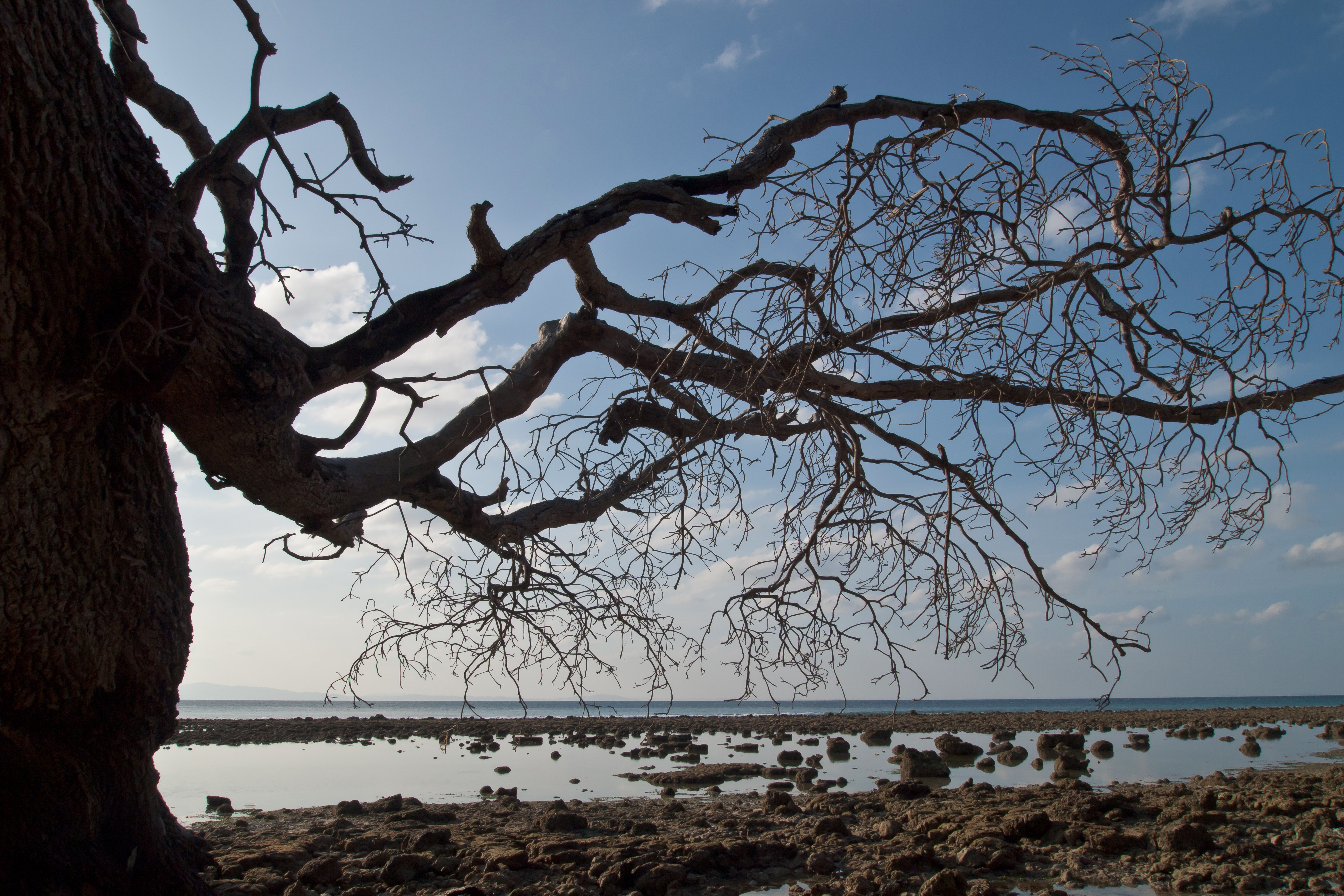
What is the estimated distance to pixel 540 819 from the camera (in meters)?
6.46

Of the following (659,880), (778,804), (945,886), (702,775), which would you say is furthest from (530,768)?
(945,886)

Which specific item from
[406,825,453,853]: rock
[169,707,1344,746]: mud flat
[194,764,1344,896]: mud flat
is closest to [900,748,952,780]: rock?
[194,764,1344,896]: mud flat

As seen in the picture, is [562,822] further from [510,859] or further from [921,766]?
[921,766]

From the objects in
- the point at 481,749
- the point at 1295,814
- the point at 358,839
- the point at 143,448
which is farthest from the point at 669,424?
the point at 481,749

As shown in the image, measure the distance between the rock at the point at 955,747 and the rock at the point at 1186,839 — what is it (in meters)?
7.78

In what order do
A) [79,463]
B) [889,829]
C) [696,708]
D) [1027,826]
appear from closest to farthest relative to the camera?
[79,463], [1027,826], [889,829], [696,708]

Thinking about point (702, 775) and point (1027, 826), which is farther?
point (702, 775)

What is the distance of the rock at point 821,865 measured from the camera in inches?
180

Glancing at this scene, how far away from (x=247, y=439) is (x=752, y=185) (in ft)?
9.31

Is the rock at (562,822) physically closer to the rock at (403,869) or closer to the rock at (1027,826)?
the rock at (403,869)

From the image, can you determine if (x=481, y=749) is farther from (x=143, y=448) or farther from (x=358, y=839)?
(x=143, y=448)

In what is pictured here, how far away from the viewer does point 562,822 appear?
6148 millimetres

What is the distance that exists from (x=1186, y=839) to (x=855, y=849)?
1838 millimetres

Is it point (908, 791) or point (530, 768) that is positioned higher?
point (908, 791)
